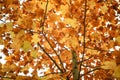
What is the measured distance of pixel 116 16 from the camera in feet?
14.1

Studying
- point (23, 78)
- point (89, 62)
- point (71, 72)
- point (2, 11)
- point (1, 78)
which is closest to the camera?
point (23, 78)

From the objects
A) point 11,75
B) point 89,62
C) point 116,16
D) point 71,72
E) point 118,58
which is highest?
point 116,16

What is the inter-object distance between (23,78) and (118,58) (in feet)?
3.62

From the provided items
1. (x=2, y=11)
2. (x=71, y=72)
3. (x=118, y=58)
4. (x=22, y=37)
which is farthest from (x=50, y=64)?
(x=118, y=58)

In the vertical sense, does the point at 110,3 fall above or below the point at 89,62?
above

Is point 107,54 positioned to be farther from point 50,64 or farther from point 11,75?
point 11,75

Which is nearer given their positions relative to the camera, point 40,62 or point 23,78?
point 23,78

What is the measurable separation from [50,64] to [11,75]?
271cm

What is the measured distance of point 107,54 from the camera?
3887 millimetres

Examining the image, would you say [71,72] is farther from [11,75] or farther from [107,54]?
[11,75]

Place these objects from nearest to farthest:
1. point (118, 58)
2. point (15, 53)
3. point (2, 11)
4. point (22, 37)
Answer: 1. point (118, 58)
2. point (22, 37)
3. point (2, 11)
4. point (15, 53)

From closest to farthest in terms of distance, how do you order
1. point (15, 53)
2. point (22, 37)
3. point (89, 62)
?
1. point (22, 37)
2. point (15, 53)
3. point (89, 62)

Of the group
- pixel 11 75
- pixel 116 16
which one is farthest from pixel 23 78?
pixel 116 16

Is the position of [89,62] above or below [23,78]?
above
